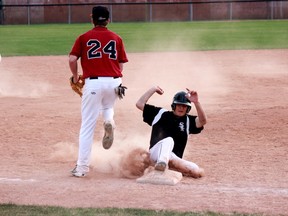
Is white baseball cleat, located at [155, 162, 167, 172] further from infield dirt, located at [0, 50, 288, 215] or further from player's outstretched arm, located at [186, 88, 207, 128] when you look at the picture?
player's outstretched arm, located at [186, 88, 207, 128]

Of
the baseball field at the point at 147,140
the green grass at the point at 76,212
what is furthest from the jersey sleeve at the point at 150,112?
the green grass at the point at 76,212

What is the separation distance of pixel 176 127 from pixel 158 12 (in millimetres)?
43511

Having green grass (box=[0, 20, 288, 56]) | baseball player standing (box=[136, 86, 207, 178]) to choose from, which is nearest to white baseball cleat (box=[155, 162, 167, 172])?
baseball player standing (box=[136, 86, 207, 178])

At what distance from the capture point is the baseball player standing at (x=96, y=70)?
8.59 meters

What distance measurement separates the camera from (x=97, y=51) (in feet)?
28.2

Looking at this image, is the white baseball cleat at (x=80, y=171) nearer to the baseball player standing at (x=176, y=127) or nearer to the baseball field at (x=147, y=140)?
the baseball field at (x=147, y=140)

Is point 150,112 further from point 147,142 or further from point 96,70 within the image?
point 147,142

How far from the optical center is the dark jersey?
8.68 metres

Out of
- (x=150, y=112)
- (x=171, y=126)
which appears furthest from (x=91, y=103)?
(x=171, y=126)

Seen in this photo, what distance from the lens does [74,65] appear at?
28.4 feet

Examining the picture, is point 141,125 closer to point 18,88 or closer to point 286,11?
point 18,88

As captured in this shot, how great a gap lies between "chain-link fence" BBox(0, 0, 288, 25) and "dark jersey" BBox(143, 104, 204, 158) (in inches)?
1691

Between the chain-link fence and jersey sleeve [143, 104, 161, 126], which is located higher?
the chain-link fence

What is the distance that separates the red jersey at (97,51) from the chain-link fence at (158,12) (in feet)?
141
